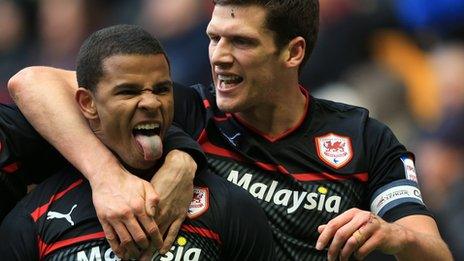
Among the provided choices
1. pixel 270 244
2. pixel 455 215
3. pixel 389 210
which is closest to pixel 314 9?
pixel 389 210

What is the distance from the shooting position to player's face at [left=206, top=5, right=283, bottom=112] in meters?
3.86

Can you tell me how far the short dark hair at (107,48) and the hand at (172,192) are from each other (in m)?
0.32

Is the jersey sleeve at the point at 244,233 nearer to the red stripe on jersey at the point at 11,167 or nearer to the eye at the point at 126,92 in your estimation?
the eye at the point at 126,92

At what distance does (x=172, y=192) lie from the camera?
10.9ft

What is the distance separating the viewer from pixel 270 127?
156 inches

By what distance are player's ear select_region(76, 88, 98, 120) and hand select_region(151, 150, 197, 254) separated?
0.25m

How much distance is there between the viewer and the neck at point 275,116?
3949 millimetres

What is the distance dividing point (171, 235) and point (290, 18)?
3.51 ft

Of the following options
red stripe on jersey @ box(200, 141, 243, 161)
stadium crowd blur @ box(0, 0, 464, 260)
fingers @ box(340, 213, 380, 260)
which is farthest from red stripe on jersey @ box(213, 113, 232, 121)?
stadium crowd blur @ box(0, 0, 464, 260)

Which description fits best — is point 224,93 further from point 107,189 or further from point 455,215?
point 455,215

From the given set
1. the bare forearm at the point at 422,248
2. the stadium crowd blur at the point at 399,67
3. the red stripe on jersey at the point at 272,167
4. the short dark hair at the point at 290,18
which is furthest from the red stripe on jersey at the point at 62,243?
the stadium crowd blur at the point at 399,67

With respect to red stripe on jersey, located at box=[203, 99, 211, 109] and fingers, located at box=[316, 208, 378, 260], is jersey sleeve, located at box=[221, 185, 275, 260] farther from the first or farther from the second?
red stripe on jersey, located at box=[203, 99, 211, 109]

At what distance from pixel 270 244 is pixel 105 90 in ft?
2.15

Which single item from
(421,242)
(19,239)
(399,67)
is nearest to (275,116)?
(421,242)
